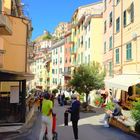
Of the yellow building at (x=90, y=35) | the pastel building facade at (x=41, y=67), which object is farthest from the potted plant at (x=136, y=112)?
the pastel building facade at (x=41, y=67)

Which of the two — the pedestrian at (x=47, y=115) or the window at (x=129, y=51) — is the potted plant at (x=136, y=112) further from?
the window at (x=129, y=51)

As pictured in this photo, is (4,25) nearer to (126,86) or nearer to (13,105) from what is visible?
(13,105)

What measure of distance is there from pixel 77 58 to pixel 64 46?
72.9ft

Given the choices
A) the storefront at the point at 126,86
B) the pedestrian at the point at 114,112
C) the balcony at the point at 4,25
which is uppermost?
the balcony at the point at 4,25

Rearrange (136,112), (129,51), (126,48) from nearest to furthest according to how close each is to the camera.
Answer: (136,112) < (129,51) < (126,48)

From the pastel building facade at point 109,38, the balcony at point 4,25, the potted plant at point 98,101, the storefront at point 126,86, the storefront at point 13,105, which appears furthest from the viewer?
the pastel building facade at point 109,38

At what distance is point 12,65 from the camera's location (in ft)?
90.7

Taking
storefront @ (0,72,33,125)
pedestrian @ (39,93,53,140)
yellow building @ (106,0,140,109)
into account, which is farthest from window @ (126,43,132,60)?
pedestrian @ (39,93,53,140)

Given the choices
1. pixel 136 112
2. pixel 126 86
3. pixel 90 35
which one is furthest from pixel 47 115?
pixel 90 35

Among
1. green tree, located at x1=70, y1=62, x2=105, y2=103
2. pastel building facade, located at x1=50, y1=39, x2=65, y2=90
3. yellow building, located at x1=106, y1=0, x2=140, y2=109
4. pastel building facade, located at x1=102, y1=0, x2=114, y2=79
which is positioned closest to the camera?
yellow building, located at x1=106, y1=0, x2=140, y2=109

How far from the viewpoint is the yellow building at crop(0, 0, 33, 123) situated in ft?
66.7

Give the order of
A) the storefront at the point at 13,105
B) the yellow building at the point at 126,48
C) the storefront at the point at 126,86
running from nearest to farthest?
the storefront at the point at 13,105 < the storefront at the point at 126,86 < the yellow building at the point at 126,48

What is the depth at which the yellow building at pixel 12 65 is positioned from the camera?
20.3 meters

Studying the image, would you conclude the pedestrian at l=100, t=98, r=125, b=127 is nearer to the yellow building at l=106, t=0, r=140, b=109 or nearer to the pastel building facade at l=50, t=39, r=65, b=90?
the yellow building at l=106, t=0, r=140, b=109
